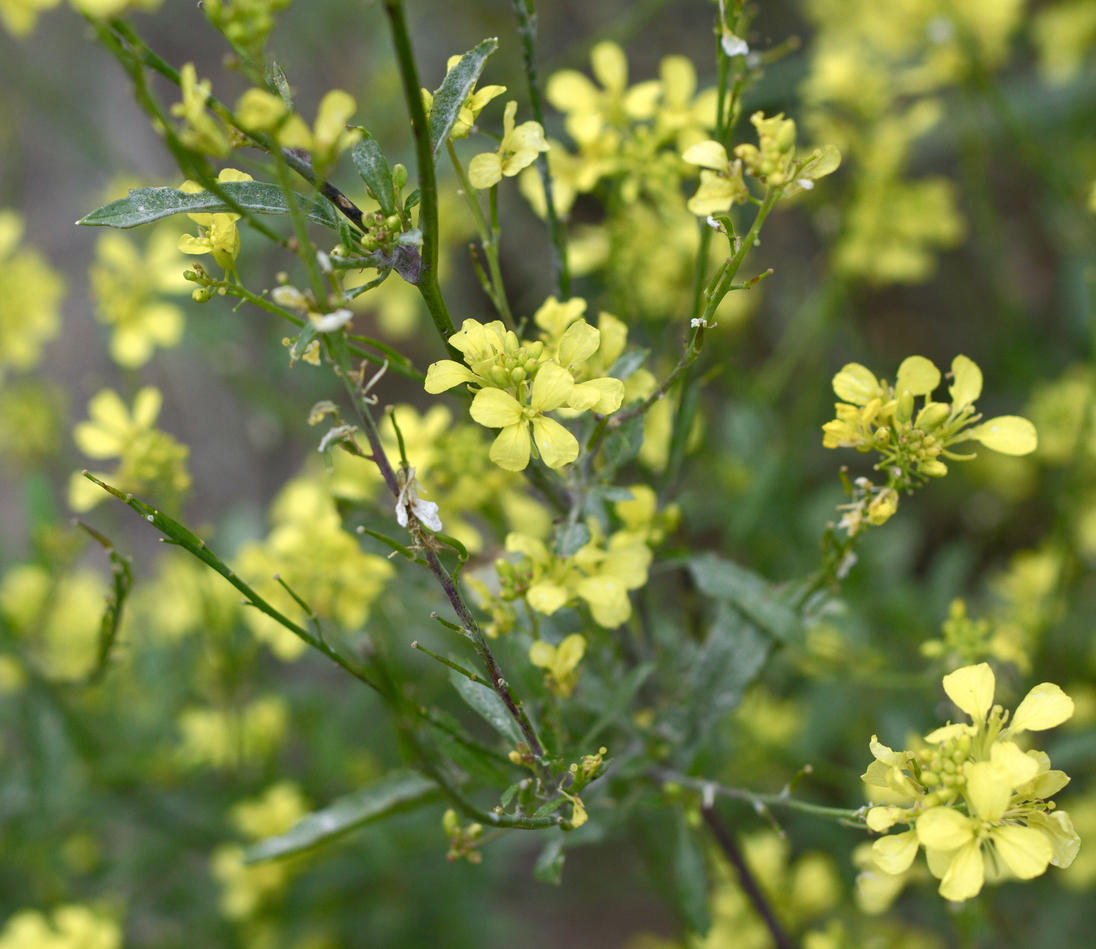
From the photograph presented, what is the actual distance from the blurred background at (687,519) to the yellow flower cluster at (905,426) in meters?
0.27

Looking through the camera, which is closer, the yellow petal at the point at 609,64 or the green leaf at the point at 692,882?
the green leaf at the point at 692,882

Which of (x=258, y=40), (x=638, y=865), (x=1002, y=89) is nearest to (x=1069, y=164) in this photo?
(x=1002, y=89)

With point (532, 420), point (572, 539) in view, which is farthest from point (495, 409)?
point (572, 539)

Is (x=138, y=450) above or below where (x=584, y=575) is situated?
above

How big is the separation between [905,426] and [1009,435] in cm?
11

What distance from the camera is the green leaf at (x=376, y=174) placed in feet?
3.09

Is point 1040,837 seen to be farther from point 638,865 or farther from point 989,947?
point 638,865

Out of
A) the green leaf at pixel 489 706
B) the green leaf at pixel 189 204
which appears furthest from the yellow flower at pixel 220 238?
the green leaf at pixel 489 706

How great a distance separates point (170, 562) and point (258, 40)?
2.08m

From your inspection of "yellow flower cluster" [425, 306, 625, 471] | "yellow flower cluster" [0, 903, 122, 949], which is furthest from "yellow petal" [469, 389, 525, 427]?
"yellow flower cluster" [0, 903, 122, 949]

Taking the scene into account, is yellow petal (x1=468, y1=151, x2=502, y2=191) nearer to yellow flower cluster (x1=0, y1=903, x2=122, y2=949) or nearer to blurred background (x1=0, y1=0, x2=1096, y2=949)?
blurred background (x1=0, y1=0, x2=1096, y2=949)

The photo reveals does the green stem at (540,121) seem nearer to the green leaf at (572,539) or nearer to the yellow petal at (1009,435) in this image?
the green leaf at (572,539)

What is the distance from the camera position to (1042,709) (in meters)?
0.94

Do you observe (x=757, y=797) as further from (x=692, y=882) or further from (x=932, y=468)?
(x=932, y=468)
